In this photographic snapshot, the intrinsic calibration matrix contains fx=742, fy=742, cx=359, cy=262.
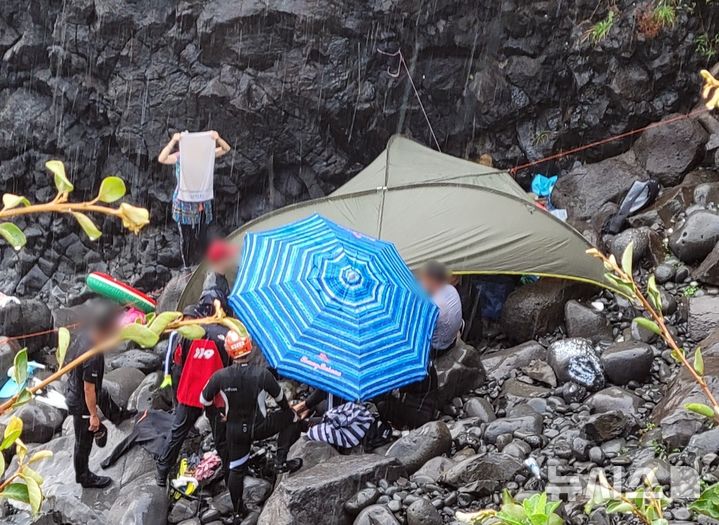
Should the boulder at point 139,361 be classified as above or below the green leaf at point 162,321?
below

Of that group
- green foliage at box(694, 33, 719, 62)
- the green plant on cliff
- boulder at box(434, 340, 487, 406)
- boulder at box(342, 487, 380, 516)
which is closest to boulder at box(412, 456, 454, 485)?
boulder at box(342, 487, 380, 516)

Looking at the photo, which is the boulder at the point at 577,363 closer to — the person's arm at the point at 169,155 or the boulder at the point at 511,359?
the boulder at the point at 511,359

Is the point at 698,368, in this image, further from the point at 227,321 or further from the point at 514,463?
the point at 514,463

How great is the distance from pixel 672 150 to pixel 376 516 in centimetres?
716

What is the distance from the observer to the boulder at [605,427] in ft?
18.9

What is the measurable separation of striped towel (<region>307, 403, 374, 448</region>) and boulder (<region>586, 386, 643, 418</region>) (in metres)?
1.92

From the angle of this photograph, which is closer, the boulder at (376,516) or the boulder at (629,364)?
the boulder at (376,516)

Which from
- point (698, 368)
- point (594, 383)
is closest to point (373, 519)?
point (594, 383)

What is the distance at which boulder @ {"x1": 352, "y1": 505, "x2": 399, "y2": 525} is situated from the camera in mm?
5008

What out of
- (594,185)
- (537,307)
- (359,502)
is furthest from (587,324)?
(359,502)

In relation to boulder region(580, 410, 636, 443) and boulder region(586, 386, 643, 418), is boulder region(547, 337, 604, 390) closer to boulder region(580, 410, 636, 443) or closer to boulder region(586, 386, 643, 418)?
boulder region(586, 386, 643, 418)

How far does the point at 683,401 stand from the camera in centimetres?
572

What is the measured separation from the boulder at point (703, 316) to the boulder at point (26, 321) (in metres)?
7.69

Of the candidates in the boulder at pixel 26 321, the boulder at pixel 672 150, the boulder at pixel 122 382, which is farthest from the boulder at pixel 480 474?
the boulder at pixel 26 321
